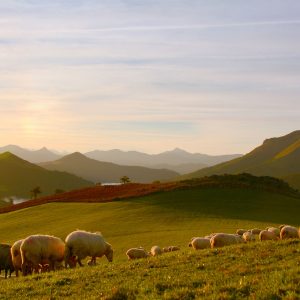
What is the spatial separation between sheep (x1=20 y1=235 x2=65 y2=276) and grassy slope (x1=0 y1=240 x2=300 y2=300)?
4936mm

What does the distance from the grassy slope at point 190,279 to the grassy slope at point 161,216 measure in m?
15.3

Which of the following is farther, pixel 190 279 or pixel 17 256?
pixel 17 256

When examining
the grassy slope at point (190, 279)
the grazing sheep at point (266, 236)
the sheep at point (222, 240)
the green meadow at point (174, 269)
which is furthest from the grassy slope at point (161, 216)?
the grassy slope at point (190, 279)

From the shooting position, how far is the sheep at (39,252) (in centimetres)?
2334

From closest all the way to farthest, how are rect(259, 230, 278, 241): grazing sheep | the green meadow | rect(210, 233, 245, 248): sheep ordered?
the green meadow, rect(210, 233, 245, 248): sheep, rect(259, 230, 278, 241): grazing sheep

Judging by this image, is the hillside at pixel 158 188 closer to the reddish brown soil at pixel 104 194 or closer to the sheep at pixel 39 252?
the reddish brown soil at pixel 104 194

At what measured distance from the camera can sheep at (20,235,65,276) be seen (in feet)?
76.6

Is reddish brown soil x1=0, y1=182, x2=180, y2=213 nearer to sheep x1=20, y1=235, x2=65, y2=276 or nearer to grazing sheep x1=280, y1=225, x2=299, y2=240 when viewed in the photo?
grazing sheep x1=280, y1=225, x2=299, y2=240

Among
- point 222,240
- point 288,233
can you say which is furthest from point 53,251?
point 288,233

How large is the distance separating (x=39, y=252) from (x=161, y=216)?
28400mm

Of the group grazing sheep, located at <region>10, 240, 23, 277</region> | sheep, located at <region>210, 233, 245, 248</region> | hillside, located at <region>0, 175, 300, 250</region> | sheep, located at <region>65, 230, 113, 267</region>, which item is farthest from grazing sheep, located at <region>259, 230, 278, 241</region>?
grazing sheep, located at <region>10, 240, 23, 277</region>

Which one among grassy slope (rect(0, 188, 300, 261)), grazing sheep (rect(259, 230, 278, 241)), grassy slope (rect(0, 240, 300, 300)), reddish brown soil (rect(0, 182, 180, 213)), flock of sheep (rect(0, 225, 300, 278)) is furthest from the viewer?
reddish brown soil (rect(0, 182, 180, 213))

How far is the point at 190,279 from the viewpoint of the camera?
47.8 ft

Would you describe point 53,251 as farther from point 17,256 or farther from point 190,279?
point 190,279
